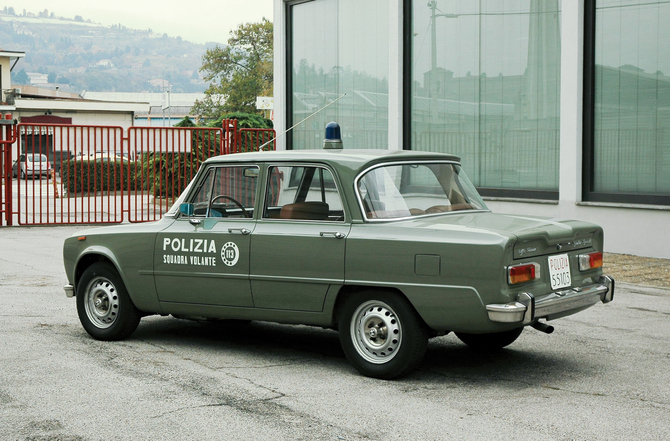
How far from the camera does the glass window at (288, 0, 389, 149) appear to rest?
60.3 ft

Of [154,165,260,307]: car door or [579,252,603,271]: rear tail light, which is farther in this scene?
[154,165,260,307]: car door

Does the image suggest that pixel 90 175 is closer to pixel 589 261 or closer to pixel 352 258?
pixel 352 258

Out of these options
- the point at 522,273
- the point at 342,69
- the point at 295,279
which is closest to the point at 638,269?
the point at 522,273

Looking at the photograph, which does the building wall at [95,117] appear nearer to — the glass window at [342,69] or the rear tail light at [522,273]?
the glass window at [342,69]

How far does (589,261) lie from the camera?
20.4ft

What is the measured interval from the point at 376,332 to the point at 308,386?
60 centimetres

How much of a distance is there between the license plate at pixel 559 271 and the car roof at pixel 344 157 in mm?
1306

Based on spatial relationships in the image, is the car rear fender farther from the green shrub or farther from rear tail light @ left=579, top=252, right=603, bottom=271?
the green shrub

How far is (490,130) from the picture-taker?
1580cm

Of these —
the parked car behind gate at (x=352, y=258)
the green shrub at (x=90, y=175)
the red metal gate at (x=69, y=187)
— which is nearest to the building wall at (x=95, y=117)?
the green shrub at (x=90, y=175)

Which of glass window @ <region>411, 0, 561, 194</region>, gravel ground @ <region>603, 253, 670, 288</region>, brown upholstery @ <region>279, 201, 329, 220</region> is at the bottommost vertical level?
gravel ground @ <region>603, 253, 670, 288</region>

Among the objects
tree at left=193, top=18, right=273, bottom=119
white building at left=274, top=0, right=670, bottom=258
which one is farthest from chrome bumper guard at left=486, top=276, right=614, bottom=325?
tree at left=193, top=18, right=273, bottom=119

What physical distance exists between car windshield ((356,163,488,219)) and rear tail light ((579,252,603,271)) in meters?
0.90

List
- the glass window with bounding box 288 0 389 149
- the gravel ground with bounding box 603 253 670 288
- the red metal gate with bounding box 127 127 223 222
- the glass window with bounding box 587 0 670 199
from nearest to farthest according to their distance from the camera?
the gravel ground with bounding box 603 253 670 288 → the glass window with bounding box 587 0 670 199 → the glass window with bounding box 288 0 389 149 → the red metal gate with bounding box 127 127 223 222
